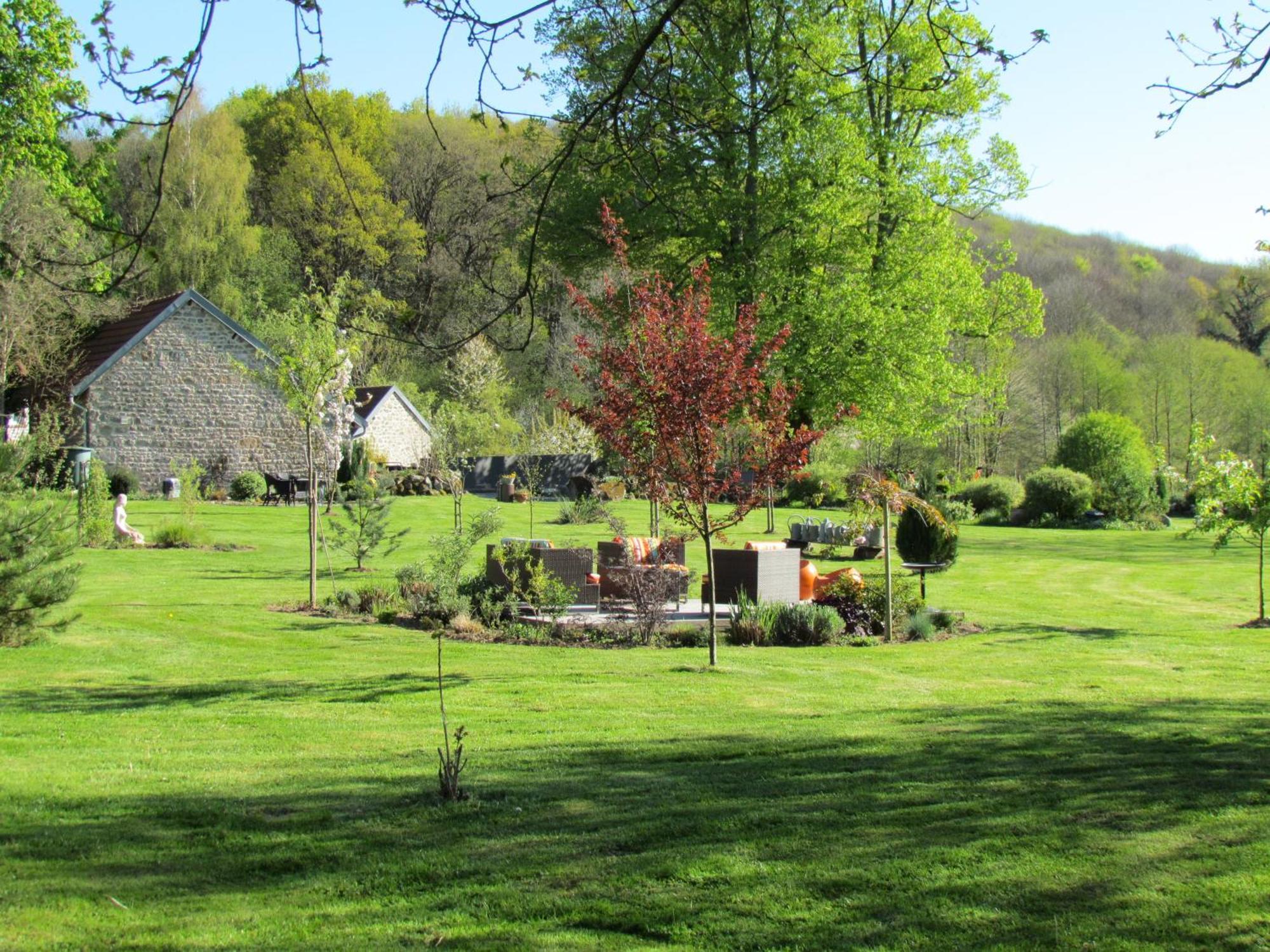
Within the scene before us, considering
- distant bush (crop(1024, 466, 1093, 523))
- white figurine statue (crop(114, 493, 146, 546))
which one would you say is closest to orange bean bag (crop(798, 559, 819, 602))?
white figurine statue (crop(114, 493, 146, 546))

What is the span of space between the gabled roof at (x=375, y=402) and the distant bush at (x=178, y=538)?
1926 centimetres

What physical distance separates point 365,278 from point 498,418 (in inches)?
592

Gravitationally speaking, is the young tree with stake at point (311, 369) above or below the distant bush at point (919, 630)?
above

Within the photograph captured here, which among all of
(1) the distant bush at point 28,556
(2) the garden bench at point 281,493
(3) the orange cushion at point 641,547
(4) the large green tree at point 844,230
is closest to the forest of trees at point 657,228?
(4) the large green tree at point 844,230

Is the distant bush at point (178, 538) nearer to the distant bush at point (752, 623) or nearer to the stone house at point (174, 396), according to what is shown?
the stone house at point (174, 396)

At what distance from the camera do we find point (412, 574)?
1496cm

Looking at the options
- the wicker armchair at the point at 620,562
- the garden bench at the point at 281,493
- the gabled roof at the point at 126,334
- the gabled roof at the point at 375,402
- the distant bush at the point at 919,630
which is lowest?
the distant bush at the point at 919,630

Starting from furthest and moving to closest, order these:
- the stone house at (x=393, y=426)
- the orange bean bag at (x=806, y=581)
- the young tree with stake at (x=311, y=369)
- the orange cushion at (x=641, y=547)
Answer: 1. the stone house at (x=393, y=426)
2. the orange bean bag at (x=806, y=581)
3. the orange cushion at (x=641, y=547)
4. the young tree with stake at (x=311, y=369)

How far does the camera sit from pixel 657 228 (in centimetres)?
2345

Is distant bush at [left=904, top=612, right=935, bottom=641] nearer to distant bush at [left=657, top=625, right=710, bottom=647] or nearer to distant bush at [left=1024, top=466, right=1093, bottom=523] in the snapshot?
distant bush at [left=657, top=625, right=710, bottom=647]

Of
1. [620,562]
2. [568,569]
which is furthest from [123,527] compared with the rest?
[620,562]

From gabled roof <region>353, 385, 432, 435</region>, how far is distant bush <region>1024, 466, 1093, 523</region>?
69.6 feet

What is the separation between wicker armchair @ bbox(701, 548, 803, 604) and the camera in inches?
588

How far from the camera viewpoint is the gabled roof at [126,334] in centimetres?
3262
